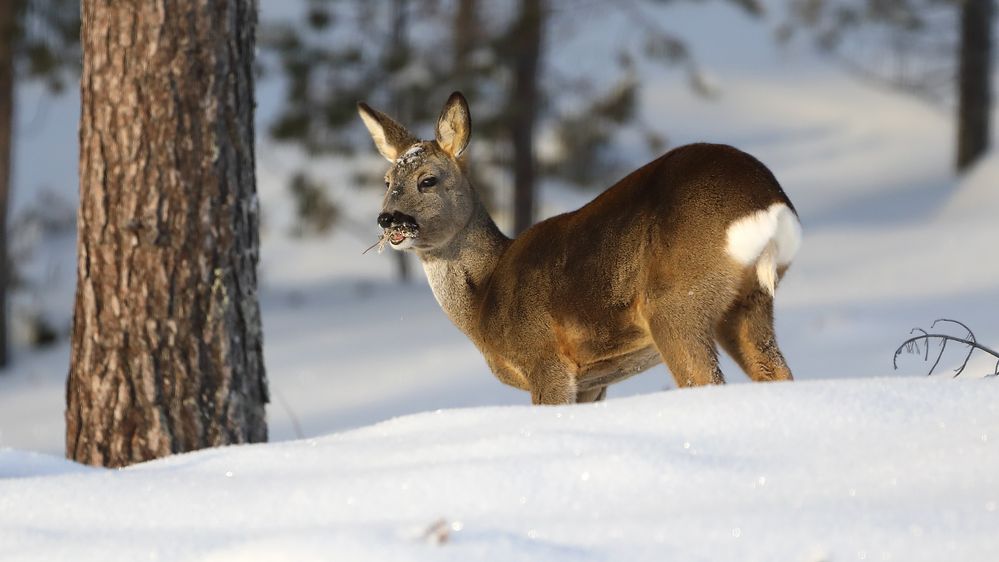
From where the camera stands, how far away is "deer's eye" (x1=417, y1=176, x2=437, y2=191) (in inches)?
212

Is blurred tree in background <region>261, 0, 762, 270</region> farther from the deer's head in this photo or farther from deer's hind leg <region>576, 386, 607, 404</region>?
deer's hind leg <region>576, 386, 607, 404</region>

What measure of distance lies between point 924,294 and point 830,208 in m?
7.66

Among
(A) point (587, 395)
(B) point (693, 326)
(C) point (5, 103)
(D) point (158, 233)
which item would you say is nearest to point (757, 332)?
(B) point (693, 326)

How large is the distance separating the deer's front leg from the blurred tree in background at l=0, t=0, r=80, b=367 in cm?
996

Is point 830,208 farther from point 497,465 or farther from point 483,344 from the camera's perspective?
point 497,465

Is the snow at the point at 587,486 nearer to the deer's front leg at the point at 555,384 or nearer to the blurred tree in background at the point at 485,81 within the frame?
the deer's front leg at the point at 555,384

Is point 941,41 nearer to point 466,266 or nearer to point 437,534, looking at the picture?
point 466,266

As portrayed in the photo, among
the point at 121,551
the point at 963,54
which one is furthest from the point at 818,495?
the point at 963,54

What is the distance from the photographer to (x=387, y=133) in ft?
18.4

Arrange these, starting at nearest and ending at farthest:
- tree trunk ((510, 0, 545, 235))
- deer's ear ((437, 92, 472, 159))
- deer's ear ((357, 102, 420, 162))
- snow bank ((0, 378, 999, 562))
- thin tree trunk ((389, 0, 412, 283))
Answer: snow bank ((0, 378, 999, 562)) → deer's ear ((437, 92, 472, 159)) → deer's ear ((357, 102, 420, 162)) → tree trunk ((510, 0, 545, 235)) → thin tree trunk ((389, 0, 412, 283))

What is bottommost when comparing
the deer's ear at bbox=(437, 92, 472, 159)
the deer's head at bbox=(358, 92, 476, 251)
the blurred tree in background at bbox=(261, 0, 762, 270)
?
the deer's head at bbox=(358, 92, 476, 251)

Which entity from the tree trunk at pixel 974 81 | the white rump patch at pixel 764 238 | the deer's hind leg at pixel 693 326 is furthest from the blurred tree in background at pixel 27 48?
the tree trunk at pixel 974 81

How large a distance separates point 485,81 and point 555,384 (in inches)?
440

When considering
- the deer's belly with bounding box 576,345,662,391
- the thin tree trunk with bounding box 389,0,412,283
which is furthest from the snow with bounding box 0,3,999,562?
the thin tree trunk with bounding box 389,0,412,283
